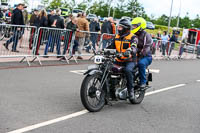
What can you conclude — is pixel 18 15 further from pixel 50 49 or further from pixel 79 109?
pixel 79 109

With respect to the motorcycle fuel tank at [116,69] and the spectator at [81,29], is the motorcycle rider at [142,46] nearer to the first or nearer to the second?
the motorcycle fuel tank at [116,69]

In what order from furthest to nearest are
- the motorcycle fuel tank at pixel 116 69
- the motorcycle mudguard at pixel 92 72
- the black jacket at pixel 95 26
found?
the black jacket at pixel 95 26 → the motorcycle fuel tank at pixel 116 69 → the motorcycle mudguard at pixel 92 72

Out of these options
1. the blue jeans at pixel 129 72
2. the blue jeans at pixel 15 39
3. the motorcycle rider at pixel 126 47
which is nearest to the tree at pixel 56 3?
the blue jeans at pixel 15 39

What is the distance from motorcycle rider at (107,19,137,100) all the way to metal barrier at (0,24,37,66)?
16.8 feet

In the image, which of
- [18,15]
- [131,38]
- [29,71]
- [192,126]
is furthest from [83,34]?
[192,126]

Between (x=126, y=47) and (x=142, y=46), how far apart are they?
608 mm

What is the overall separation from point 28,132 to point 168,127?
2.31 metres

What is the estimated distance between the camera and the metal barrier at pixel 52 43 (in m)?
12.0

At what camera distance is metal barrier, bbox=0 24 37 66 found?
1108cm

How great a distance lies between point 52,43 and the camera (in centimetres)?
1249

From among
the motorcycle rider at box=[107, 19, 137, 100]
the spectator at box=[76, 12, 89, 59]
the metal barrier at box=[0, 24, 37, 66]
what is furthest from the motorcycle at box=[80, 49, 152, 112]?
the spectator at box=[76, 12, 89, 59]

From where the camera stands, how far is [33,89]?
26.2 ft

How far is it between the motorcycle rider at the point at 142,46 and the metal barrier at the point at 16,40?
5102 millimetres

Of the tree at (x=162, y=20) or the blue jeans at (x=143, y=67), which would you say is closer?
the blue jeans at (x=143, y=67)
